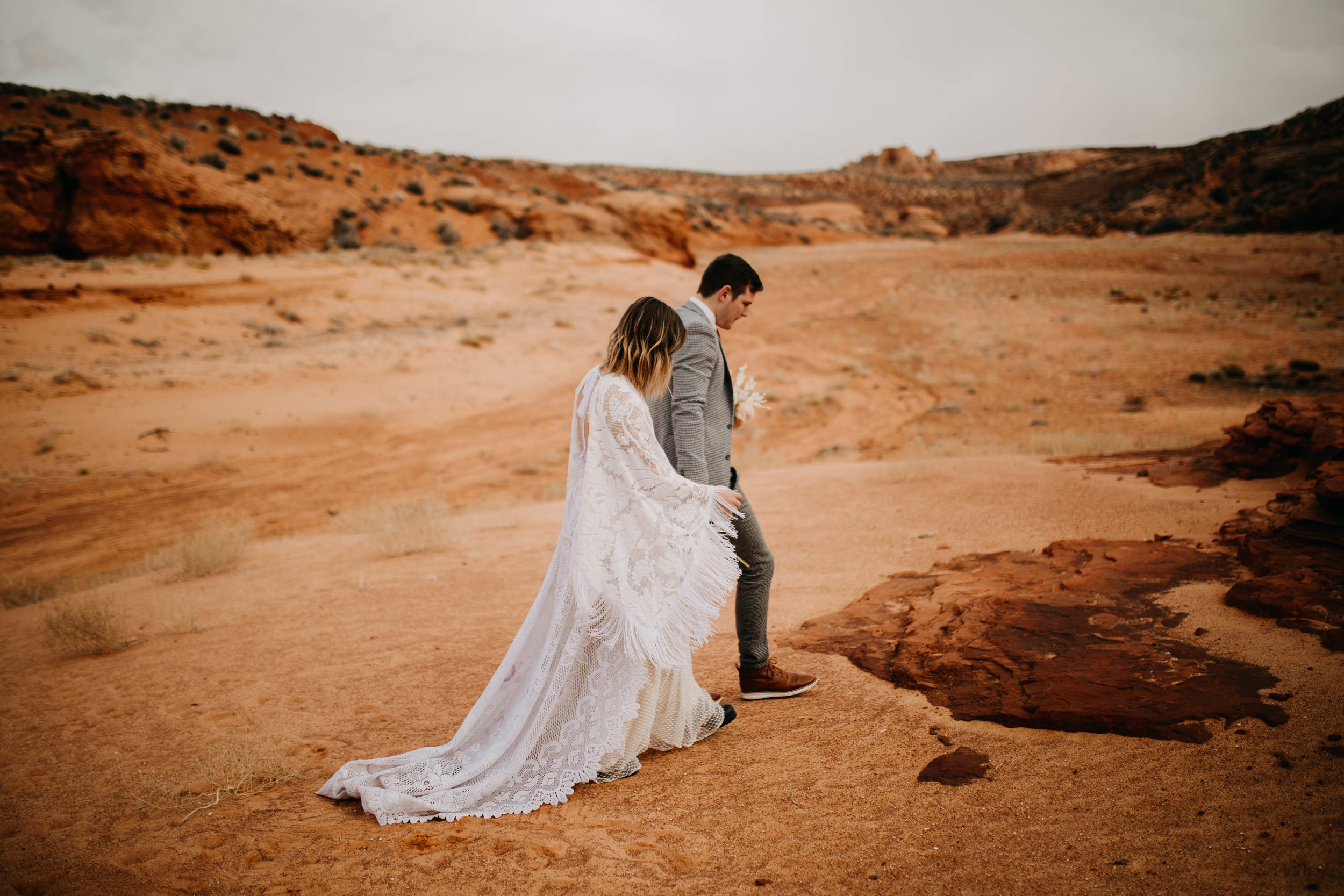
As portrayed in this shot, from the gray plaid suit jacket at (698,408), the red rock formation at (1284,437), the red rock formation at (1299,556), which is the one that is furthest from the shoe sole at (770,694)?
the red rock formation at (1284,437)

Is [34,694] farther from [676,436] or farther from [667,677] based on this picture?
[676,436]

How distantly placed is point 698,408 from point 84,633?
480 cm

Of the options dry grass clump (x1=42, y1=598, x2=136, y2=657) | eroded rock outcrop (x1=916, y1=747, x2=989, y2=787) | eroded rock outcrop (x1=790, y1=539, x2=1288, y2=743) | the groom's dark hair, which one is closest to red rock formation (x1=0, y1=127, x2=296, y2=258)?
dry grass clump (x1=42, y1=598, x2=136, y2=657)

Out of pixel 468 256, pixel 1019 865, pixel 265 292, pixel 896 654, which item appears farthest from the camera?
pixel 468 256

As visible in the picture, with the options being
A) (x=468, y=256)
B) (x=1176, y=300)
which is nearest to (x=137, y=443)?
(x=468, y=256)

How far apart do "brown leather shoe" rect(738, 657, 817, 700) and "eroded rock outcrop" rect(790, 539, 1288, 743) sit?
46 cm

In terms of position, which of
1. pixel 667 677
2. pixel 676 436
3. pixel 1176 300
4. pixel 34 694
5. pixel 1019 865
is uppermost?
pixel 1176 300

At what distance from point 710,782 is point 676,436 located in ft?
4.70

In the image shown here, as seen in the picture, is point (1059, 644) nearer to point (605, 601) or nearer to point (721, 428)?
point (721, 428)

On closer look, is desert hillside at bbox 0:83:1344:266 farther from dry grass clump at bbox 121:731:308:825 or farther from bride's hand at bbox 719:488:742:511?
bride's hand at bbox 719:488:742:511

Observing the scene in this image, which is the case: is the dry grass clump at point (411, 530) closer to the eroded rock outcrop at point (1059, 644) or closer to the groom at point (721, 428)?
the eroded rock outcrop at point (1059, 644)

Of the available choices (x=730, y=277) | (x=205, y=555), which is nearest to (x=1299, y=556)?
(x=730, y=277)

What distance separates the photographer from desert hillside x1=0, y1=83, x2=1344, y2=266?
820 inches

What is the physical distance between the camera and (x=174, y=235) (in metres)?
21.2
